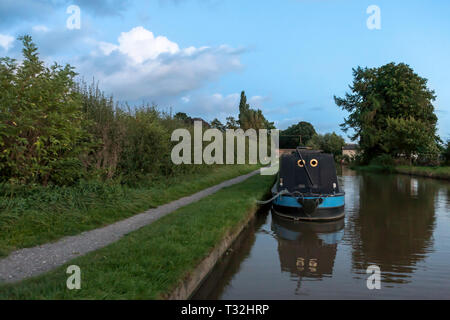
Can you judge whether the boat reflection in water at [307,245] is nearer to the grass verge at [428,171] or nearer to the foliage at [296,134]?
the grass verge at [428,171]

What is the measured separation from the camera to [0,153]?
7.87m

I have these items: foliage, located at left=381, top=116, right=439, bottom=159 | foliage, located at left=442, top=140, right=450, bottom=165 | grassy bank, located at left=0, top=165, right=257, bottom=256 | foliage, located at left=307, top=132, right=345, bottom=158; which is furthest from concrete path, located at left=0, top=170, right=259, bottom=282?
foliage, located at left=307, top=132, right=345, bottom=158

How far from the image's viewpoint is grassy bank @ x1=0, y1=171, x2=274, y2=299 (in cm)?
407

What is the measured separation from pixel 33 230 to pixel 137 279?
135 inches

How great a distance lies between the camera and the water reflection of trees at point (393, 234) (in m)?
7.26

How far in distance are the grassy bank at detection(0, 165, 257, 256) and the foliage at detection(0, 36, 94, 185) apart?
51cm

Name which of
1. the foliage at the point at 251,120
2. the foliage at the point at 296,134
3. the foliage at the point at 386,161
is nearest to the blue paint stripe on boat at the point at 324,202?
the foliage at the point at 386,161

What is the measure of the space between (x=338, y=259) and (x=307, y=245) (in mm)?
1366

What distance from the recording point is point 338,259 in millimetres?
7676

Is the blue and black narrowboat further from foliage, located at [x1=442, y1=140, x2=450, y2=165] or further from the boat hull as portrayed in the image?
foliage, located at [x1=442, y1=140, x2=450, y2=165]

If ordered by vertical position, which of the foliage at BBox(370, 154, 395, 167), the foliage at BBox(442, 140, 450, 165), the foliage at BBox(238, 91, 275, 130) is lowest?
the foliage at BBox(370, 154, 395, 167)

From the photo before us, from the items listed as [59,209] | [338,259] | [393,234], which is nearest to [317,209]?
[393,234]
